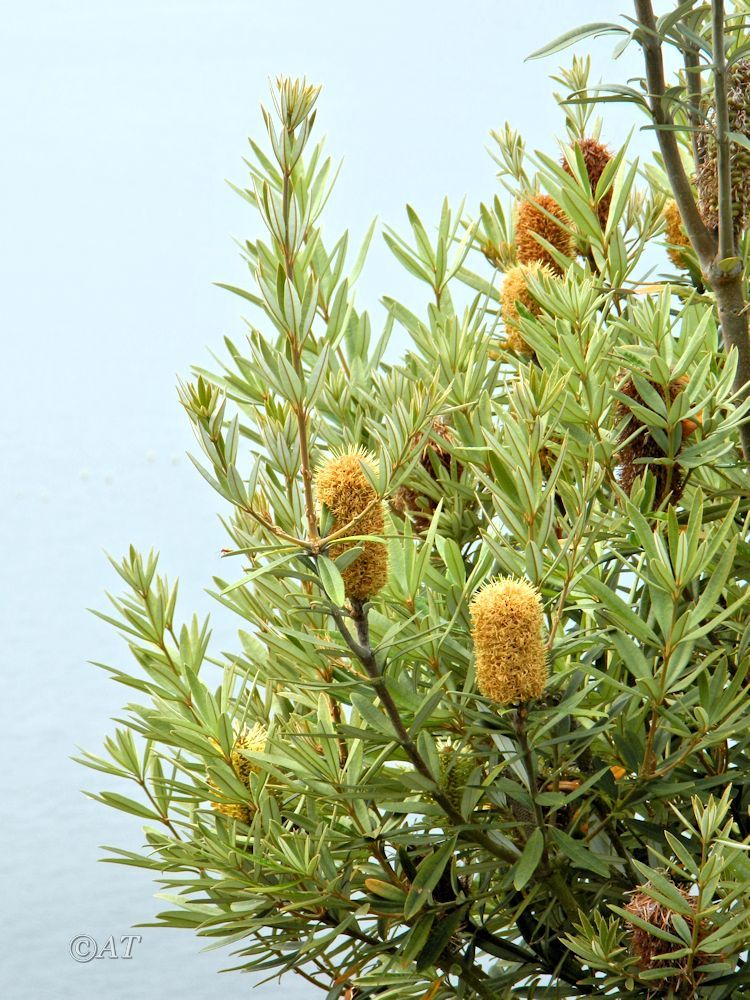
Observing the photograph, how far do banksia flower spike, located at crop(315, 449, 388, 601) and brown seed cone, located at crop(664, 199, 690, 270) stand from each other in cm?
42

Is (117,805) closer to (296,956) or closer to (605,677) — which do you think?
(296,956)

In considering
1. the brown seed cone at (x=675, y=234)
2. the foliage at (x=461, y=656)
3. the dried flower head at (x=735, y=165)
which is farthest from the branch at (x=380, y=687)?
the brown seed cone at (x=675, y=234)

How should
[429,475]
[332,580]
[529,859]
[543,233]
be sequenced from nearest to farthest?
1. [332,580]
2. [529,859]
3. [429,475]
4. [543,233]

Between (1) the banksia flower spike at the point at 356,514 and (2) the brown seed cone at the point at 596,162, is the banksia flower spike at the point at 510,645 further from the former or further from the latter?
(2) the brown seed cone at the point at 596,162

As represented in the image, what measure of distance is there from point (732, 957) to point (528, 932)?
12cm

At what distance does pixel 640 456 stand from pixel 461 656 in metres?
0.13

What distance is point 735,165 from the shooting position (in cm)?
56

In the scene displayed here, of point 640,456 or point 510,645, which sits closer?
point 510,645

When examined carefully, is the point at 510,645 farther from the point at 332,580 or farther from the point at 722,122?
the point at 722,122

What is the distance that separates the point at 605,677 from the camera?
17.7 inches

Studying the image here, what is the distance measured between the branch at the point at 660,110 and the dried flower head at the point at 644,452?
75 millimetres

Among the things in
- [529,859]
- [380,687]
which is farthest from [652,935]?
[380,687]

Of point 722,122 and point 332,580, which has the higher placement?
point 722,122

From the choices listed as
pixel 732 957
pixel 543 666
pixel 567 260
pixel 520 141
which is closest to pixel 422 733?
pixel 543 666
